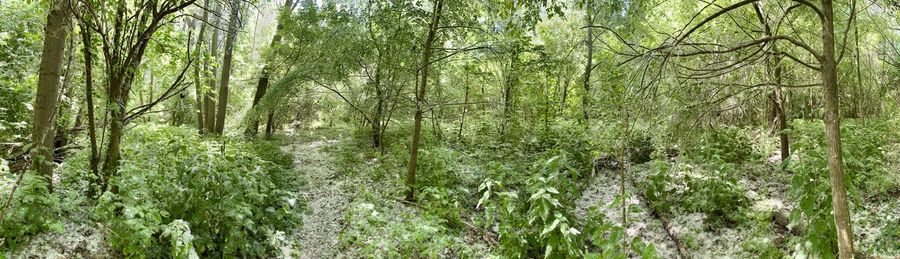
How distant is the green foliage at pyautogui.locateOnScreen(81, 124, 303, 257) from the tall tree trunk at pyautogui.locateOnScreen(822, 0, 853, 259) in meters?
4.40

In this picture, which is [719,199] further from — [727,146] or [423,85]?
[423,85]

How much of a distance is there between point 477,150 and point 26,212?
6853mm

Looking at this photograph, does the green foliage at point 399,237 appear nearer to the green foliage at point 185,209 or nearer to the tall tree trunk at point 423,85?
the tall tree trunk at point 423,85

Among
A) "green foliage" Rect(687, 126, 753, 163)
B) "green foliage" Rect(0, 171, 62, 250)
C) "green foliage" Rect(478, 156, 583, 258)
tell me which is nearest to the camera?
"green foliage" Rect(0, 171, 62, 250)

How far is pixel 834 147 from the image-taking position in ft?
8.47

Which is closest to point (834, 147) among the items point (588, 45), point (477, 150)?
point (588, 45)

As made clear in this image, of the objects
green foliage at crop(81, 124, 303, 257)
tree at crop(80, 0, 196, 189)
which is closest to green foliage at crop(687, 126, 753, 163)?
green foliage at crop(81, 124, 303, 257)

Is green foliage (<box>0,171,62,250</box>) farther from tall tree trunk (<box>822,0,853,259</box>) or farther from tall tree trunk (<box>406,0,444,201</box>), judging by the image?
tall tree trunk (<box>822,0,853,259</box>)

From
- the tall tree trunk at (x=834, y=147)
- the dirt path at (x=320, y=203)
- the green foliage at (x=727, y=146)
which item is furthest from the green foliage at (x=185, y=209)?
the green foliage at (x=727, y=146)

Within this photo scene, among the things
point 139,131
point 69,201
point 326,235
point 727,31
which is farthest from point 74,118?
point 727,31

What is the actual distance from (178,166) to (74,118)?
5.30 metres

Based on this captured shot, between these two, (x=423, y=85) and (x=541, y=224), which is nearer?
(x=541, y=224)

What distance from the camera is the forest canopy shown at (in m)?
3.68

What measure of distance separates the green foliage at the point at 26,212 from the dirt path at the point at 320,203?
2.29 m
